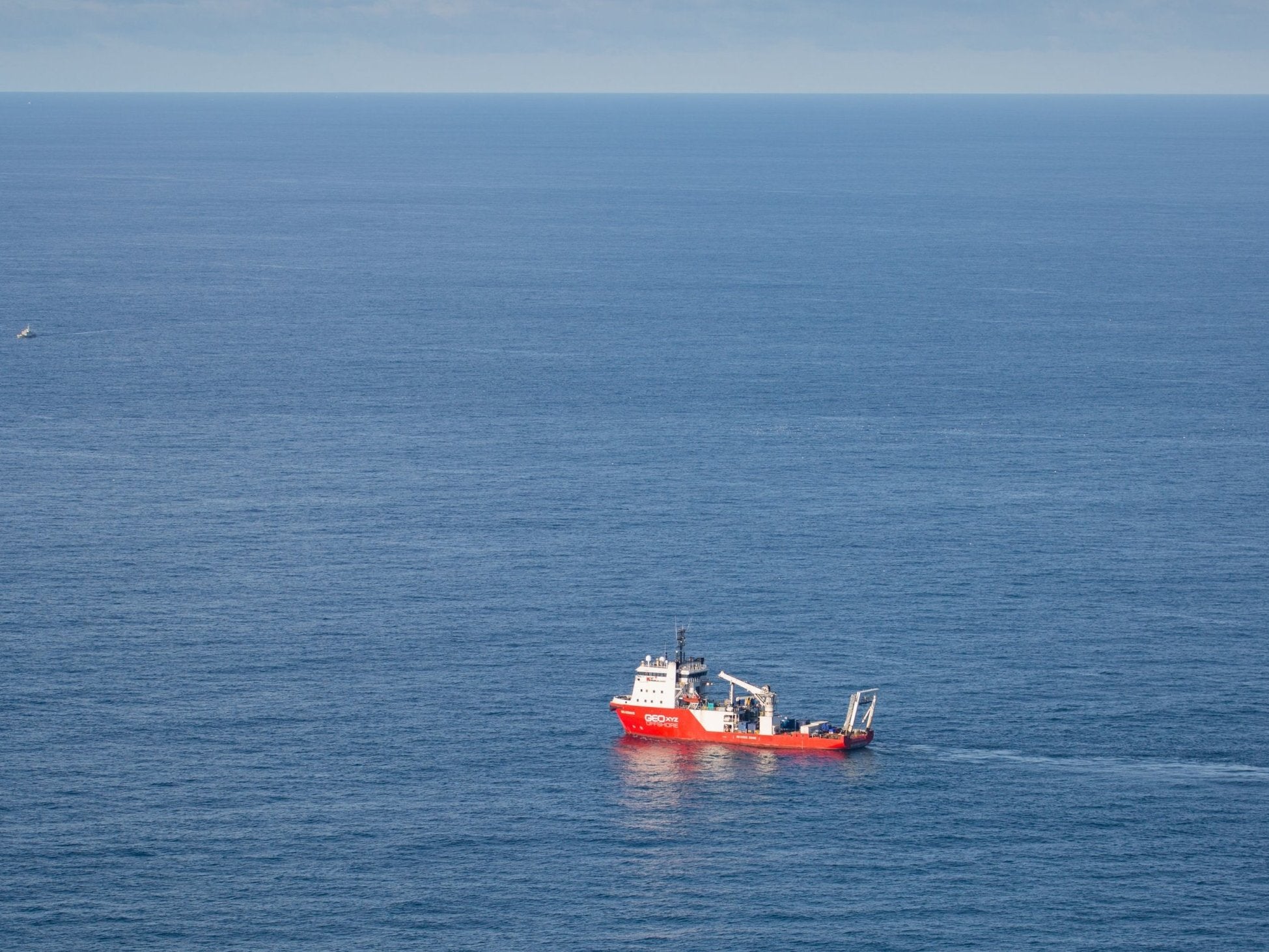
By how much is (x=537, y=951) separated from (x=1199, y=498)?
109m

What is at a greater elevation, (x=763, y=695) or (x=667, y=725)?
(x=763, y=695)

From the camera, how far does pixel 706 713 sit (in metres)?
141

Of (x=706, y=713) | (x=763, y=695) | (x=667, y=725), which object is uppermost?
(x=763, y=695)

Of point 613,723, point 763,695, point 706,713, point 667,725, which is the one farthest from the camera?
point 613,723

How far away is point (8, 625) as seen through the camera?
529ft

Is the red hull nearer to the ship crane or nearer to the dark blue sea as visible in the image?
the dark blue sea

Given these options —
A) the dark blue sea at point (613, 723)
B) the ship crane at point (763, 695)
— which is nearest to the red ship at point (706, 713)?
the ship crane at point (763, 695)

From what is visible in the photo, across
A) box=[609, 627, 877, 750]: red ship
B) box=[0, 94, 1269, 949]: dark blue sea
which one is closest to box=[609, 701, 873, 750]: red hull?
box=[609, 627, 877, 750]: red ship

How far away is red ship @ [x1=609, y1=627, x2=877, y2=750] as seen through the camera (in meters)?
138

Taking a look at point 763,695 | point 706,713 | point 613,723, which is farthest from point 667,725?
point 763,695

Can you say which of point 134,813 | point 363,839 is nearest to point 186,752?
point 134,813

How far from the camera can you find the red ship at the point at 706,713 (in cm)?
13850

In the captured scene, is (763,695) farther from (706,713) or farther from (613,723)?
(613,723)

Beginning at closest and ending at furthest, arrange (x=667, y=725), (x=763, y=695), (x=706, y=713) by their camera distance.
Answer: (x=763, y=695), (x=706, y=713), (x=667, y=725)
